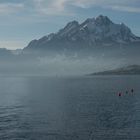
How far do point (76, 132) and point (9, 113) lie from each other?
141 ft

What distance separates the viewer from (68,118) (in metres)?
116

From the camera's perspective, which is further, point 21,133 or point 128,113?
point 128,113

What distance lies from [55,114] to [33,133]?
30788 mm

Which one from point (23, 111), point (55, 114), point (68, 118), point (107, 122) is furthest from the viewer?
point (23, 111)

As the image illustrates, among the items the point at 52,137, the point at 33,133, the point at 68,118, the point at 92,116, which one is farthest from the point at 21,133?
the point at 92,116

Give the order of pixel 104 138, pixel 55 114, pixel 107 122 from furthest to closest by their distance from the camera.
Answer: pixel 55 114
pixel 107 122
pixel 104 138

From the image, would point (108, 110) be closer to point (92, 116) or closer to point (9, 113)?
point (92, 116)

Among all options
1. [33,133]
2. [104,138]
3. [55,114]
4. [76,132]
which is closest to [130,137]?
[104,138]

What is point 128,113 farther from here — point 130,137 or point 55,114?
point 130,137

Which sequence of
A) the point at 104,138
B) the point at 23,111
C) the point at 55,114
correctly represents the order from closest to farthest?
the point at 104,138
the point at 55,114
the point at 23,111

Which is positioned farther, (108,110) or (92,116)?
(108,110)

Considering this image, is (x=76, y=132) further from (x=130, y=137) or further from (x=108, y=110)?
(x=108, y=110)

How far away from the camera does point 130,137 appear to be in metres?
88.6

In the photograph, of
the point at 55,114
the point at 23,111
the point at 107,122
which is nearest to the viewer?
the point at 107,122
